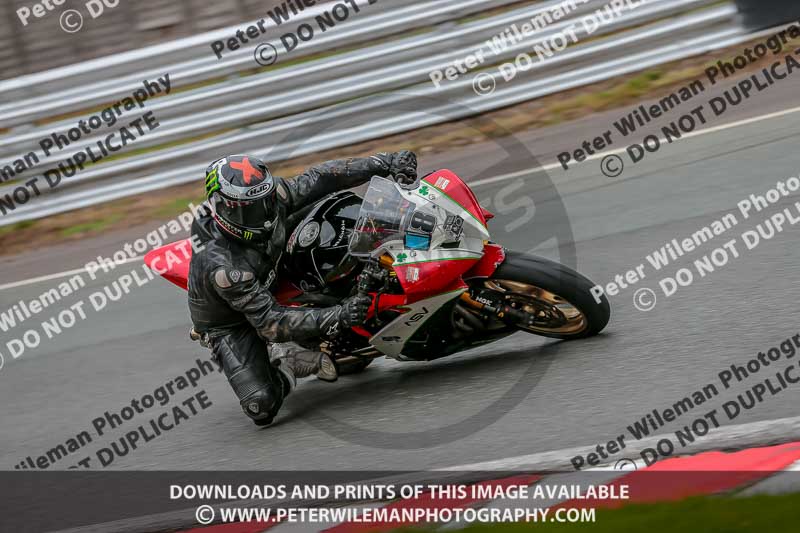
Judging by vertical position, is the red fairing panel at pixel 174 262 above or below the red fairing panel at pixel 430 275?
above

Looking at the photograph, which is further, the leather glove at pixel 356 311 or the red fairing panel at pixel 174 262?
the red fairing panel at pixel 174 262

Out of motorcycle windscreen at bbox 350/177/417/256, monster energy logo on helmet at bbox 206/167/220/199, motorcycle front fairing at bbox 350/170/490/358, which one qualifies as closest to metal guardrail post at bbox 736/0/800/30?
motorcycle front fairing at bbox 350/170/490/358

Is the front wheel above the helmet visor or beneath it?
beneath

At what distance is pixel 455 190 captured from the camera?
16.7ft

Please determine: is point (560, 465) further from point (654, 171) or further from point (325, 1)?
point (325, 1)

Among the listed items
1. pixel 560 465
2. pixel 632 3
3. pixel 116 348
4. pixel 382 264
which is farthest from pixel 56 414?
pixel 632 3

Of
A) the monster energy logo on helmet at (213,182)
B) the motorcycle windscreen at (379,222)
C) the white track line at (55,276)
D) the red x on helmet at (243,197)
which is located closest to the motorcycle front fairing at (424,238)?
the motorcycle windscreen at (379,222)

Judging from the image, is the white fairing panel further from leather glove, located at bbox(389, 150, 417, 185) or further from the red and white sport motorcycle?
leather glove, located at bbox(389, 150, 417, 185)

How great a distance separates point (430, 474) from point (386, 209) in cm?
137

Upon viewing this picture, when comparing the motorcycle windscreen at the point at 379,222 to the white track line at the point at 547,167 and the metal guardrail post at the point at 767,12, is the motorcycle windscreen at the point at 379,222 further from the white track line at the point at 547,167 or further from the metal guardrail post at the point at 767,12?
the metal guardrail post at the point at 767,12

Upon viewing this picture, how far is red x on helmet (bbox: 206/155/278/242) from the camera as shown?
503 centimetres

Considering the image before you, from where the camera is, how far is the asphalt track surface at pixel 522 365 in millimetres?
4781

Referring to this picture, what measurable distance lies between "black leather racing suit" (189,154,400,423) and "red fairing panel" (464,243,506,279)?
2.46ft

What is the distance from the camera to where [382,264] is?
5.01m
